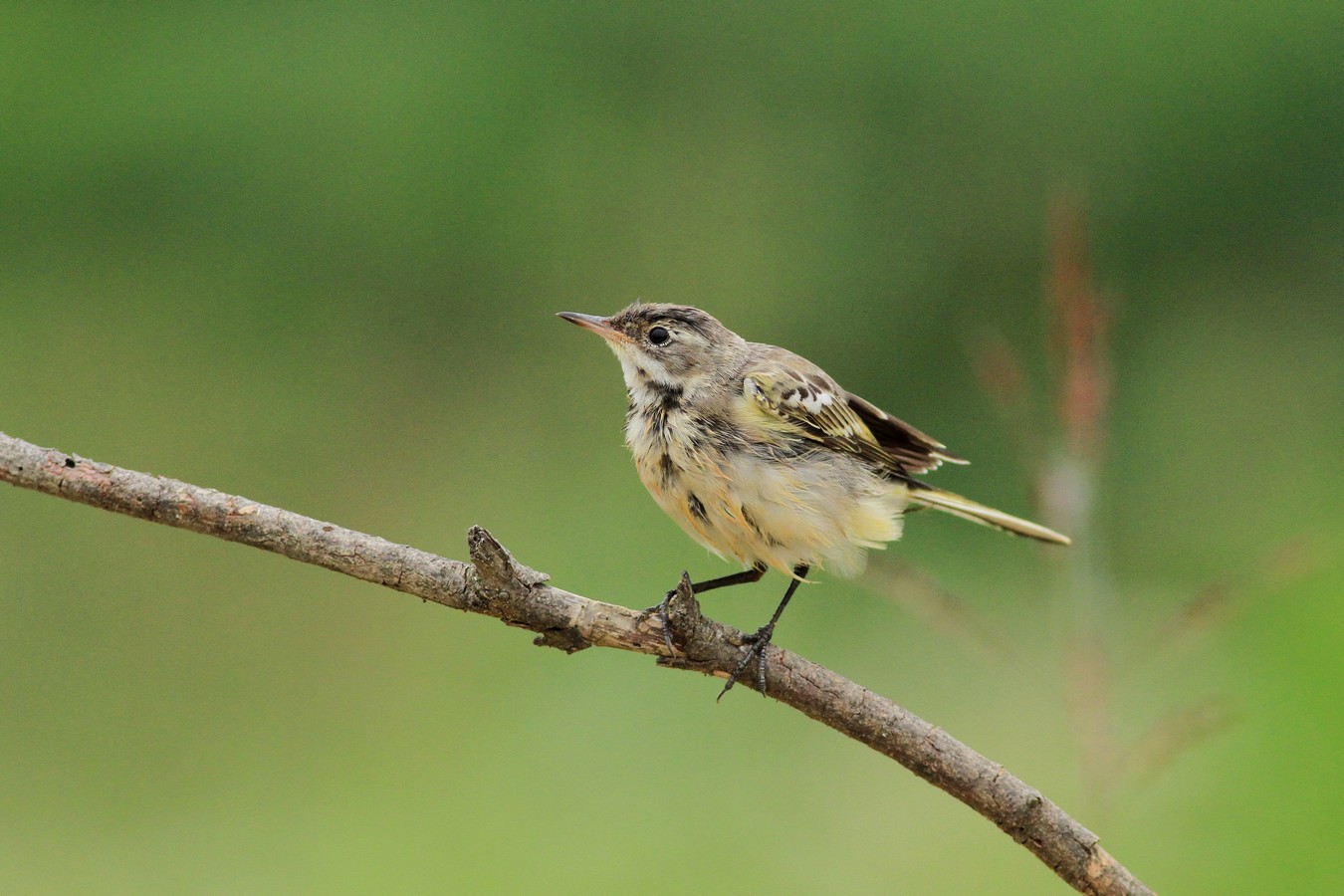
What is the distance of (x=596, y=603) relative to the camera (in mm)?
2010

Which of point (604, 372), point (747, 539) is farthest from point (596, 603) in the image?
point (604, 372)

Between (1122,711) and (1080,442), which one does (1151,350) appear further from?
(1080,442)

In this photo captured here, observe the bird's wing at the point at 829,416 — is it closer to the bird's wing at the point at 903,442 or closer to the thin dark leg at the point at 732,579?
the bird's wing at the point at 903,442

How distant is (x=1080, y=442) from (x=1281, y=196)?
350cm

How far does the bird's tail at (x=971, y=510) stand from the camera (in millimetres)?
2792

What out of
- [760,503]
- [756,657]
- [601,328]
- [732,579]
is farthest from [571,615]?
A: [601,328]

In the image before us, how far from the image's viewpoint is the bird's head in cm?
283

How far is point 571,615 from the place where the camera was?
200 centimetres

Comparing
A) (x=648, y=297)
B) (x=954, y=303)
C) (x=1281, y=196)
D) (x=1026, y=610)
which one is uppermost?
(x=1281, y=196)

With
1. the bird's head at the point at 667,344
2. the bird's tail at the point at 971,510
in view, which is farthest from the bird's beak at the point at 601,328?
the bird's tail at the point at 971,510

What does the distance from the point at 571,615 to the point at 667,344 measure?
1.05 m

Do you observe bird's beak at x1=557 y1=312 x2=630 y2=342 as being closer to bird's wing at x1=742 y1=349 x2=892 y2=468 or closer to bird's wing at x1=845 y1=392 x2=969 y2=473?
bird's wing at x1=742 y1=349 x2=892 y2=468

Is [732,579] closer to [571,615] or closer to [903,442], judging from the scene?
[903,442]

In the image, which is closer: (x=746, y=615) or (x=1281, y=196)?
(x=746, y=615)
